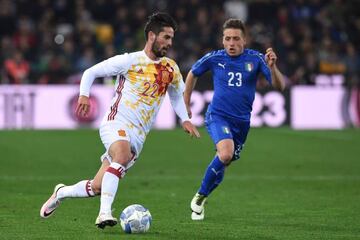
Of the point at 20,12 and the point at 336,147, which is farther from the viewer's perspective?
the point at 20,12

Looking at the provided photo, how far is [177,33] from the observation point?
84.2ft

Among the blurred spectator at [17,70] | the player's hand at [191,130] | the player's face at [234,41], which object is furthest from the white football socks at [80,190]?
the blurred spectator at [17,70]

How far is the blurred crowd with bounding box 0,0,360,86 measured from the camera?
24.9 meters

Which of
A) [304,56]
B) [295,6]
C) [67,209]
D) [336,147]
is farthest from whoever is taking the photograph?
[295,6]

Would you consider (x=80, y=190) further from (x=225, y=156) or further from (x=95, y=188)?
(x=225, y=156)

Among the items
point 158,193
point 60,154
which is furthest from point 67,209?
point 60,154

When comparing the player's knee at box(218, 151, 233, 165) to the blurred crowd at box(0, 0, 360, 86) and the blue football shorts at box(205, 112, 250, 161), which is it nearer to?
the blue football shorts at box(205, 112, 250, 161)

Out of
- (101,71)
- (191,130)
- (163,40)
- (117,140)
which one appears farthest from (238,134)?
(101,71)

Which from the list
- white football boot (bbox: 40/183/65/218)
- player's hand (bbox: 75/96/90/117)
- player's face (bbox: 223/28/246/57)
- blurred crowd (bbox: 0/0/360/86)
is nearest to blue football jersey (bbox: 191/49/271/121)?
player's face (bbox: 223/28/246/57)

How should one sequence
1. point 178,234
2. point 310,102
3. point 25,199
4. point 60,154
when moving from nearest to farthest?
point 178,234, point 25,199, point 60,154, point 310,102

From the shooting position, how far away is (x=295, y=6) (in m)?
28.1

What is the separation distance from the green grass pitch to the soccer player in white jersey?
60 cm

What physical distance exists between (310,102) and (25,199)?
1358 centimetres

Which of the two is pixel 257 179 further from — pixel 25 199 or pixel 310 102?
pixel 310 102
